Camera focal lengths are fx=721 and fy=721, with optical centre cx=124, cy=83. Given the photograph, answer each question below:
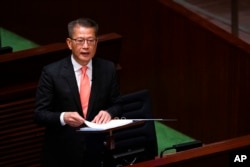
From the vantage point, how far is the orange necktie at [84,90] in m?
1.83

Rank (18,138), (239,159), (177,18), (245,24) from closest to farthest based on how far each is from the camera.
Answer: (239,159) → (18,138) → (177,18) → (245,24)

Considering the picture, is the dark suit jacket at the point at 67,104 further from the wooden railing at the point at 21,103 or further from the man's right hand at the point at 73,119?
the wooden railing at the point at 21,103

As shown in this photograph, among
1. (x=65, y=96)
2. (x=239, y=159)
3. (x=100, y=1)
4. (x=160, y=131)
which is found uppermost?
(x=100, y=1)

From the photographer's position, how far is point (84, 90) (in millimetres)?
1831

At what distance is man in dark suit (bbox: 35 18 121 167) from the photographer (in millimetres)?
1779

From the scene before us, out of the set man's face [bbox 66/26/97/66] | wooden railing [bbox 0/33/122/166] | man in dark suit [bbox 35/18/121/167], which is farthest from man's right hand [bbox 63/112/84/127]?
wooden railing [bbox 0/33/122/166]

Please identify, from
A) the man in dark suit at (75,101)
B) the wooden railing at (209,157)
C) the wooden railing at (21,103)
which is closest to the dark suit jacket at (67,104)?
the man in dark suit at (75,101)

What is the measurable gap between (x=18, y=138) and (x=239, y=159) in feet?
3.12

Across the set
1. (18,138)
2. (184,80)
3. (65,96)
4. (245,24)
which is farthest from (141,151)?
(245,24)

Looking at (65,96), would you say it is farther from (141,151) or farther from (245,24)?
(245,24)

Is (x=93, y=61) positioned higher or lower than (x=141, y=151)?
higher

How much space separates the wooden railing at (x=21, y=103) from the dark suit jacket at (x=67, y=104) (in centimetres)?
47

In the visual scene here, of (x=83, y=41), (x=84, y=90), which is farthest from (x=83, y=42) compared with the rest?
(x=84, y=90)

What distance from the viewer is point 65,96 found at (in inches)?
71.1
